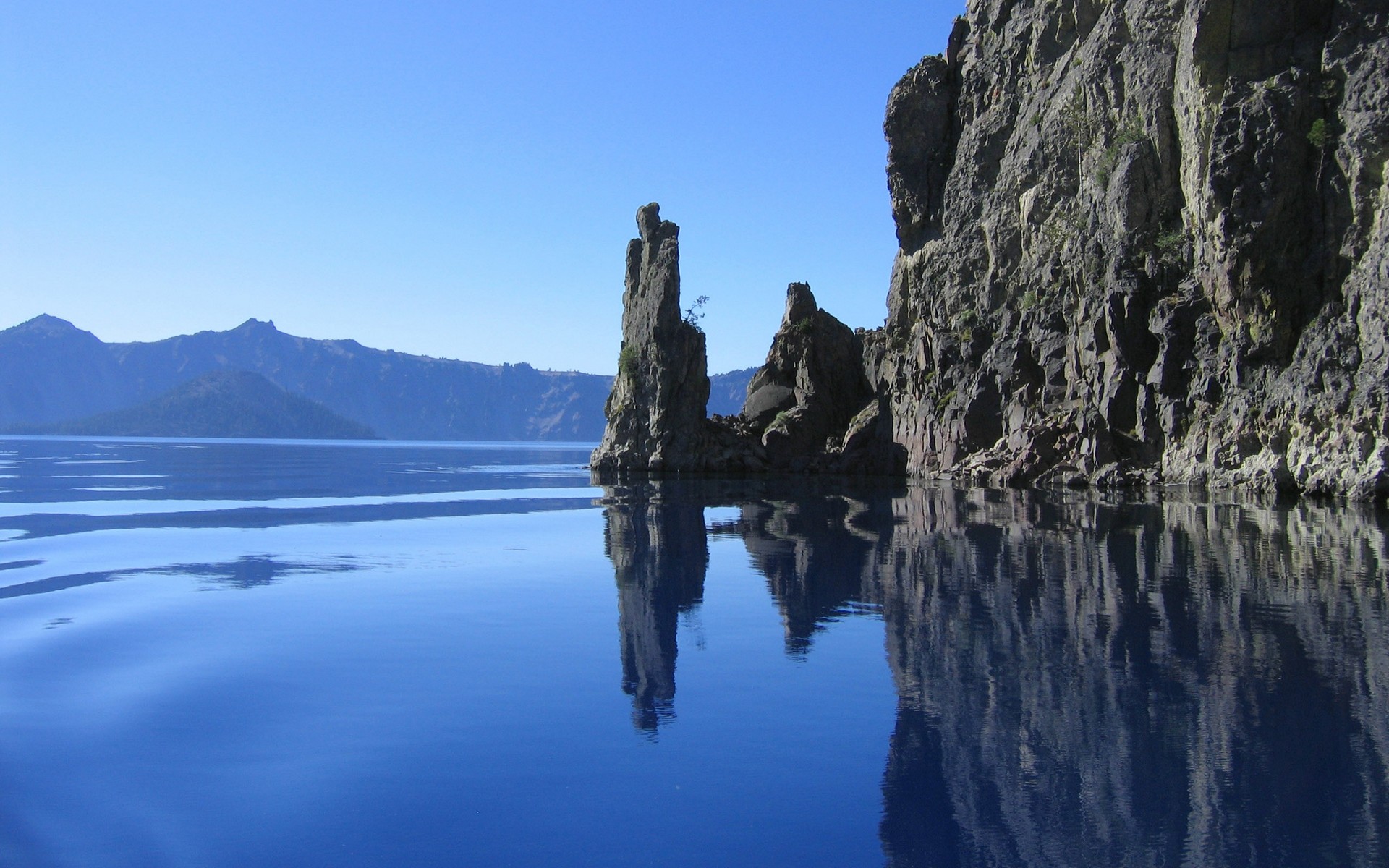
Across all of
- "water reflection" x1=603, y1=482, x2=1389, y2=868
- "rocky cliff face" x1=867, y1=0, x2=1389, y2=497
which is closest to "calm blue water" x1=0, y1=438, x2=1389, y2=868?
"water reflection" x1=603, y1=482, x2=1389, y2=868

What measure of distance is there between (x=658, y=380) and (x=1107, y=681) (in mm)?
76058

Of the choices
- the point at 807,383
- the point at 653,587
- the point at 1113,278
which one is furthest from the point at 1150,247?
the point at 653,587

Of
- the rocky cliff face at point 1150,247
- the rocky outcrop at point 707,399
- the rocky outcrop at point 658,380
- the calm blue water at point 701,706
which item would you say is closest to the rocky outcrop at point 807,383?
the rocky outcrop at point 707,399

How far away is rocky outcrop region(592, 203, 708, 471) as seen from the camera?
86.0 metres

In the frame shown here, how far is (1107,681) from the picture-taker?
12336 millimetres

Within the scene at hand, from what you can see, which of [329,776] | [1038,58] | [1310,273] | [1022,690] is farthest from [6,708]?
[1038,58]

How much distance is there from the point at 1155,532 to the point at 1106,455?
28.8 m

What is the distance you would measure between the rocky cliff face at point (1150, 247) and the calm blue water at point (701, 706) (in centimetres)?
2421

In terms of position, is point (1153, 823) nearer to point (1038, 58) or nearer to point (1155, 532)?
point (1155, 532)

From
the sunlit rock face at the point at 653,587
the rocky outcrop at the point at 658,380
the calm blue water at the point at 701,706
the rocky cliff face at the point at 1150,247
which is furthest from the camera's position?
the rocky outcrop at the point at 658,380

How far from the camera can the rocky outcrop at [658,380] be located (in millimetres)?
86000

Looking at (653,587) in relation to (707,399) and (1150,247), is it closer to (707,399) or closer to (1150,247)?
(1150,247)

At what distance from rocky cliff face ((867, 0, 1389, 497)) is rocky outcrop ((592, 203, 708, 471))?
15703 mm

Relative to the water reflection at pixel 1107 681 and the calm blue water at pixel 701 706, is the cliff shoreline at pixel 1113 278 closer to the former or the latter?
the water reflection at pixel 1107 681
